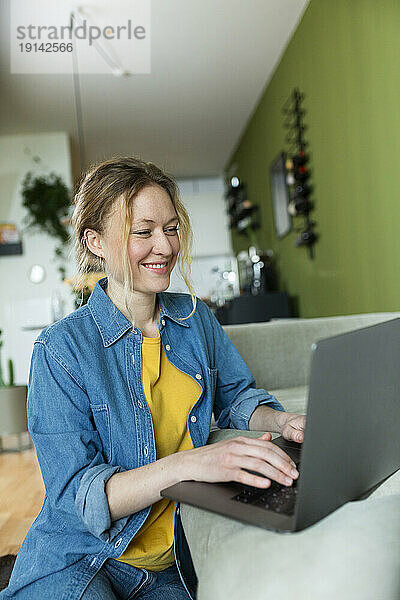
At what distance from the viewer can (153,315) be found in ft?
4.03

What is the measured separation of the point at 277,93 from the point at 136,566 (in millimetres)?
4632

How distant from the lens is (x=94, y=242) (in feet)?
3.93

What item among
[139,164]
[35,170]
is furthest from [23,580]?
[35,170]

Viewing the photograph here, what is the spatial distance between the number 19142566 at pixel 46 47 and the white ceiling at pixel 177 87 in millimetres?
133

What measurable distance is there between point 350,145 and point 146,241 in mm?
2618

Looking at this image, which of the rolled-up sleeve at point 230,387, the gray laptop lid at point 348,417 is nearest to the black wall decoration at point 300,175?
the rolled-up sleeve at point 230,387

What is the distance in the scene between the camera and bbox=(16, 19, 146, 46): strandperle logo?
160 inches

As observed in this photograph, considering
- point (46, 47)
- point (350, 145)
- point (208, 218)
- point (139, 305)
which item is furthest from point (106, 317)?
point (208, 218)

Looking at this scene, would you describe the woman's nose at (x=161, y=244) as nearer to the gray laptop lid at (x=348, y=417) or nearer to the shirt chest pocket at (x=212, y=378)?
the shirt chest pocket at (x=212, y=378)

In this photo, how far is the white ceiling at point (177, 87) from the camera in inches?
159

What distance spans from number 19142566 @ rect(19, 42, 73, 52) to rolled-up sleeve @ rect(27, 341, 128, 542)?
385cm

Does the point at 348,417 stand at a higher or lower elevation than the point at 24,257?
lower

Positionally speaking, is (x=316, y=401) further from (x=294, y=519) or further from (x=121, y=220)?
(x=121, y=220)

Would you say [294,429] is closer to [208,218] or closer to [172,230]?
[172,230]
